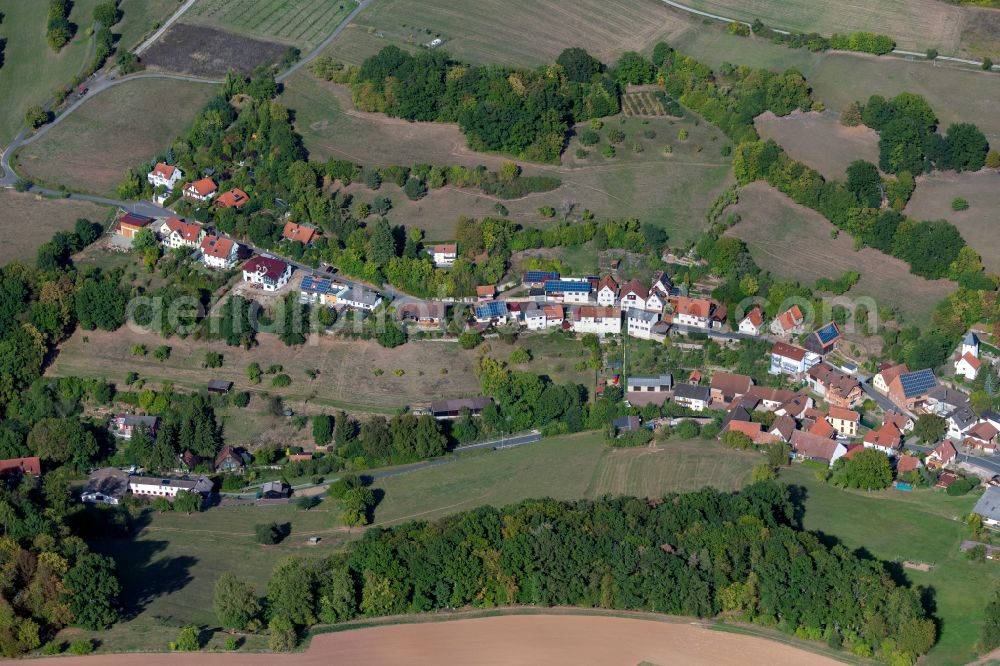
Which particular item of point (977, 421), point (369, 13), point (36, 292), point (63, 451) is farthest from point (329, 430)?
point (369, 13)

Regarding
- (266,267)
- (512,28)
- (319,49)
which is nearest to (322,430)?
(266,267)

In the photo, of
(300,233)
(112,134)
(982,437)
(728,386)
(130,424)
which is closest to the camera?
(982,437)

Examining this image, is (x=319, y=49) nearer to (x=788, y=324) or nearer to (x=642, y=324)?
(x=642, y=324)

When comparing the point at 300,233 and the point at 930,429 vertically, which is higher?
the point at 930,429

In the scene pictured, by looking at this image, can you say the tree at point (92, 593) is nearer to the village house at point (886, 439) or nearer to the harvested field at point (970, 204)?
the village house at point (886, 439)

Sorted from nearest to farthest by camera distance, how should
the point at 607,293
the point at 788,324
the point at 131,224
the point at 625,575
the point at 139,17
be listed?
the point at 625,575, the point at 788,324, the point at 607,293, the point at 131,224, the point at 139,17

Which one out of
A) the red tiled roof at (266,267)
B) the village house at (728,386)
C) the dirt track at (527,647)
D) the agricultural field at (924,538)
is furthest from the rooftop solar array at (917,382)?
the red tiled roof at (266,267)
